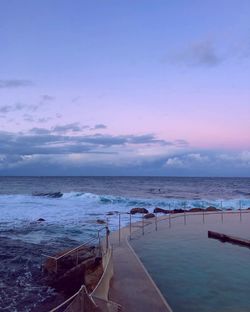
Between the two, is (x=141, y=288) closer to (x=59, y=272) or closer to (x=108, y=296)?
(x=108, y=296)

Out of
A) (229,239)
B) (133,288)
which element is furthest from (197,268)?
(229,239)

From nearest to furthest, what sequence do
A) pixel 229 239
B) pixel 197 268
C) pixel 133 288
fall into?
pixel 133 288, pixel 197 268, pixel 229 239

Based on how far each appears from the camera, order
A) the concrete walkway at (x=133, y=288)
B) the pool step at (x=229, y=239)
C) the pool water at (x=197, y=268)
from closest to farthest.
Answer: the concrete walkway at (x=133, y=288), the pool water at (x=197, y=268), the pool step at (x=229, y=239)

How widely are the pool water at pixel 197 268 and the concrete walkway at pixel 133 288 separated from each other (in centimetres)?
62

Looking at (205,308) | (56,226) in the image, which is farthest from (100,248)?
(56,226)

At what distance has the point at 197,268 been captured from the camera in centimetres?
1222

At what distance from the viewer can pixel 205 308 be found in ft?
29.3

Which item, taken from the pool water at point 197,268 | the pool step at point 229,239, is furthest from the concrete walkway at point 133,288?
the pool step at point 229,239

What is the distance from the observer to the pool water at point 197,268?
9.41 m

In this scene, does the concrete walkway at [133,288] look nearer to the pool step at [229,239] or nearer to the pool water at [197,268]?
the pool water at [197,268]

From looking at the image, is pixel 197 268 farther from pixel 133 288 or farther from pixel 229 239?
pixel 229 239

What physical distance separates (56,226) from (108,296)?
1643 centimetres

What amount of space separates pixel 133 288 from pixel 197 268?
3663 millimetres

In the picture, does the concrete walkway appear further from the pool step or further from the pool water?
the pool step
